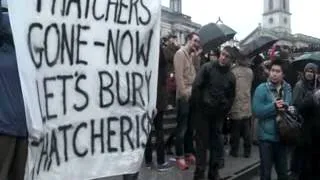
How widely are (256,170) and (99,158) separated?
4.92m

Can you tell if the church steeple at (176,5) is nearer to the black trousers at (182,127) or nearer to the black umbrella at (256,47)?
the black umbrella at (256,47)

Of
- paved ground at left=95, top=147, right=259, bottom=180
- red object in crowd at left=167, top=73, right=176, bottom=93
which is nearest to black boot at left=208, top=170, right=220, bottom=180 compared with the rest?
paved ground at left=95, top=147, right=259, bottom=180

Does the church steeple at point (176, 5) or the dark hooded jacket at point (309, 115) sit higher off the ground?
the church steeple at point (176, 5)

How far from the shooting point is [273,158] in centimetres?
632

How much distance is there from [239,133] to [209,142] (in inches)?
95.3

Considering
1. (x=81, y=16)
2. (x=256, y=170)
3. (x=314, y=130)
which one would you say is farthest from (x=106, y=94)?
(x=256, y=170)

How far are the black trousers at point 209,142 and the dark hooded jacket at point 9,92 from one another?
3.28m

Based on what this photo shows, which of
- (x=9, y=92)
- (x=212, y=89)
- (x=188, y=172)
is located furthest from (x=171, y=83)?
(x=9, y=92)

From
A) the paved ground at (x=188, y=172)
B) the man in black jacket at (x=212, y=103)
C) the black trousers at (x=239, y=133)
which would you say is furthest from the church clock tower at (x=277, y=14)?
the man in black jacket at (x=212, y=103)

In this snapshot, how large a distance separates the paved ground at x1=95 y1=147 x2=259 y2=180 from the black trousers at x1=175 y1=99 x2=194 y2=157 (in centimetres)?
30

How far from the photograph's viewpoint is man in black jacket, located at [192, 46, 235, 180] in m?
6.93

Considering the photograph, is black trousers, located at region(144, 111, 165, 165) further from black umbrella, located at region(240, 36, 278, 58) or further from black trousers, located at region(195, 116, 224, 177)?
black umbrella, located at region(240, 36, 278, 58)

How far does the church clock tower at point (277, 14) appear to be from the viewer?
125 meters

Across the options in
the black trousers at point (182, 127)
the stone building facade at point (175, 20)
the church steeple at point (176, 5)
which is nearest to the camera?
the black trousers at point (182, 127)
